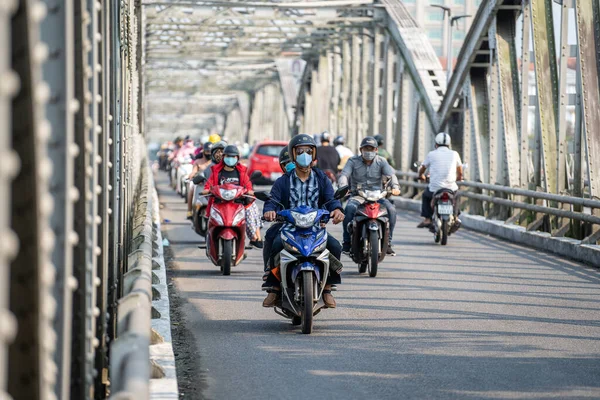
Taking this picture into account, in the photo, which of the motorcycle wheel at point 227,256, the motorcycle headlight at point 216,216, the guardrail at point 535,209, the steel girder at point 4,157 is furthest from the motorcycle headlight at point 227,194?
the steel girder at point 4,157

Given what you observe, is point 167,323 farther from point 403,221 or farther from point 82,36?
point 403,221

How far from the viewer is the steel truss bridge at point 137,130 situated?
9.78 feet

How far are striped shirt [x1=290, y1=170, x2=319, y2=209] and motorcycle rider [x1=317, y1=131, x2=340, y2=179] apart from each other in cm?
1359

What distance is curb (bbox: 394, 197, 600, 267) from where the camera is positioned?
1406 cm

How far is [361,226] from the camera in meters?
13.1

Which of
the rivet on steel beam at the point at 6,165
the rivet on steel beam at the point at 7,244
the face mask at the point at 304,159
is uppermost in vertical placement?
the rivet on steel beam at the point at 6,165

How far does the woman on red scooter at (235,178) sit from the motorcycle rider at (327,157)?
9532mm

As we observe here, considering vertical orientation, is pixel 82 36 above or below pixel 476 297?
above

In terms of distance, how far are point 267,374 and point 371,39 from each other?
100 ft

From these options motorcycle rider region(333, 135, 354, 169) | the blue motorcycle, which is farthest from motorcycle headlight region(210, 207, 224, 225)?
motorcycle rider region(333, 135, 354, 169)

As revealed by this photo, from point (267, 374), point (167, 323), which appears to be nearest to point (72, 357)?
point (267, 374)

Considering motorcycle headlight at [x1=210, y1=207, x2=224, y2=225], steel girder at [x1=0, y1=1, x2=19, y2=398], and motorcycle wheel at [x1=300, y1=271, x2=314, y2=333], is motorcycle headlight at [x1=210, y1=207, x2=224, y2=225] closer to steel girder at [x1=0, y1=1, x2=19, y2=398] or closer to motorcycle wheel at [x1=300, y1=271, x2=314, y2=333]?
motorcycle wheel at [x1=300, y1=271, x2=314, y2=333]

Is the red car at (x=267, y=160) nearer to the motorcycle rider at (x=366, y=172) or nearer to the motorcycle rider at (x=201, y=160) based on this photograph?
the motorcycle rider at (x=201, y=160)

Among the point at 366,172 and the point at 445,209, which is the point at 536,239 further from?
the point at 366,172
